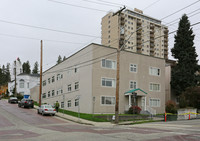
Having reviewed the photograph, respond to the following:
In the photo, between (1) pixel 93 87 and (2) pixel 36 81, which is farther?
(2) pixel 36 81

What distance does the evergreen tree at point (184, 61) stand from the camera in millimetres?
44219

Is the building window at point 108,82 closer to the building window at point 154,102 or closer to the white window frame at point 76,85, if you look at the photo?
the white window frame at point 76,85

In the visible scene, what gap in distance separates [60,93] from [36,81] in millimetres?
37436

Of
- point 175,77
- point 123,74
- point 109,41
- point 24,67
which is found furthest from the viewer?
point 24,67

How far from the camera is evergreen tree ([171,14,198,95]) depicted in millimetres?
44219

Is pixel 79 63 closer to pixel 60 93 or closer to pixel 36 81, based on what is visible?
pixel 60 93

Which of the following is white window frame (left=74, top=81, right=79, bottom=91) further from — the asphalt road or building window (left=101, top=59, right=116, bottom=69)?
the asphalt road

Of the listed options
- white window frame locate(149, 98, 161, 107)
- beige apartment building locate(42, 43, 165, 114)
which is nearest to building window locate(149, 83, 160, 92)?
beige apartment building locate(42, 43, 165, 114)

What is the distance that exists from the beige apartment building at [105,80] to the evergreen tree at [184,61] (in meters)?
6.87

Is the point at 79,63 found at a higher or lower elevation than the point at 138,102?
higher

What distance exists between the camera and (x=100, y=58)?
32219mm

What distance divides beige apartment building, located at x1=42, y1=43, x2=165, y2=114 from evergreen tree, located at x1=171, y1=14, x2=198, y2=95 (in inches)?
270

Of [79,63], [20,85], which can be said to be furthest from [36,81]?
[79,63]

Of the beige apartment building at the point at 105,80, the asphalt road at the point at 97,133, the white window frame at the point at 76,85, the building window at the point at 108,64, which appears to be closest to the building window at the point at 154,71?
the beige apartment building at the point at 105,80
